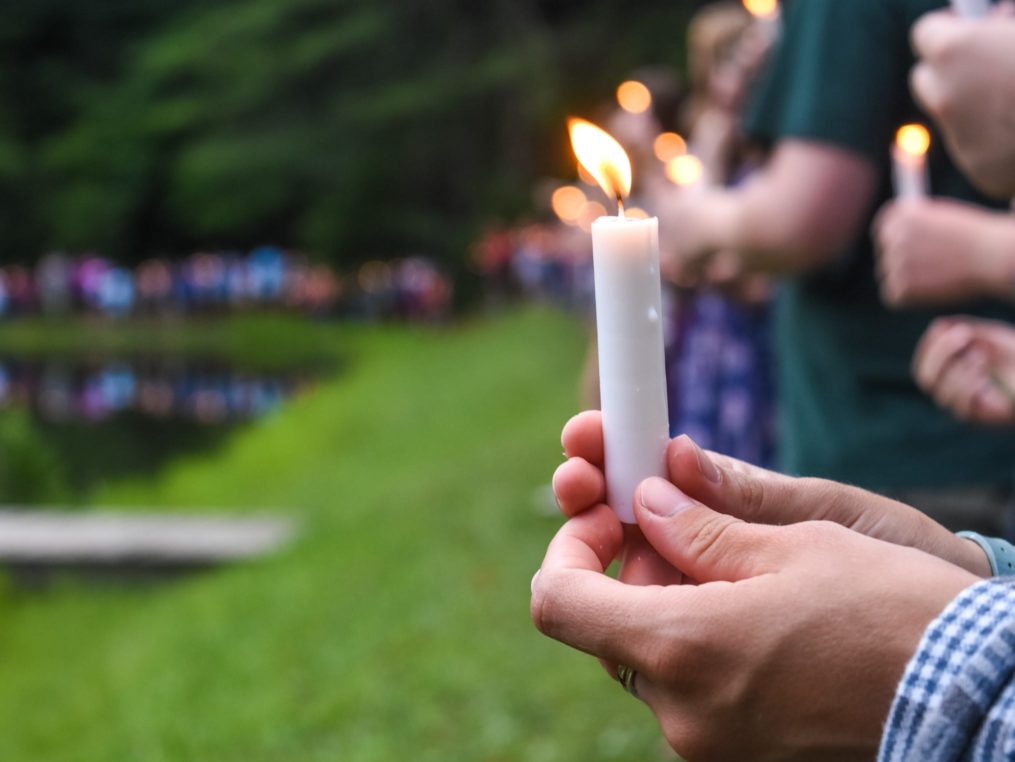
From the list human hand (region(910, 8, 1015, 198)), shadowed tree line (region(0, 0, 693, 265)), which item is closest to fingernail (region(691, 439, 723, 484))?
human hand (region(910, 8, 1015, 198))

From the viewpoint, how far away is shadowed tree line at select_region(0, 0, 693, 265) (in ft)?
80.2

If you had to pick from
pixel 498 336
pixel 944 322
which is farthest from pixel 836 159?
pixel 498 336

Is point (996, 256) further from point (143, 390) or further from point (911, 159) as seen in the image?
point (143, 390)

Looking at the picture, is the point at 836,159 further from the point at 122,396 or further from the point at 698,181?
the point at 122,396

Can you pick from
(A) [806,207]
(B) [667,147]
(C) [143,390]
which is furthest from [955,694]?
(C) [143,390]

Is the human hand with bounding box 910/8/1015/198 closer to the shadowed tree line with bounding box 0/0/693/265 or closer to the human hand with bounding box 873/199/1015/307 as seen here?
the human hand with bounding box 873/199/1015/307

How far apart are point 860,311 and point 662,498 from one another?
1.32 meters

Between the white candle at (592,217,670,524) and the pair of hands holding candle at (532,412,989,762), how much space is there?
0.09ft

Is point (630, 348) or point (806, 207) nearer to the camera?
point (630, 348)

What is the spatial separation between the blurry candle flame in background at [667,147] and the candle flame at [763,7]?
592 millimetres

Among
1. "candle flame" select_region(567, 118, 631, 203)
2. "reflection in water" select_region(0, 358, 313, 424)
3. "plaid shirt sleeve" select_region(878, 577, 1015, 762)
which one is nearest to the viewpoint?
"plaid shirt sleeve" select_region(878, 577, 1015, 762)

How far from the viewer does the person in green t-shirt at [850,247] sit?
2076mm

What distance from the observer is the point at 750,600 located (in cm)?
97

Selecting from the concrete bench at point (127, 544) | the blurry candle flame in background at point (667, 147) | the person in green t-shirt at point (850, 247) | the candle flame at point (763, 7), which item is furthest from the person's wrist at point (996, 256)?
the concrete bench at point (127, 544)
